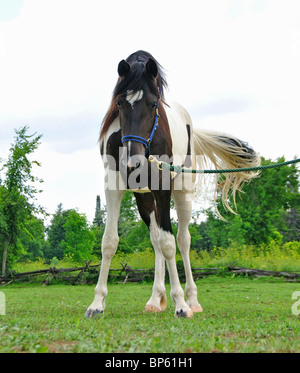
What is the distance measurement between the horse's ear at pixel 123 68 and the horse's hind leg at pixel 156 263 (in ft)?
7.58

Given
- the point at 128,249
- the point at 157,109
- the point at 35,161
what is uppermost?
the point at 35,161

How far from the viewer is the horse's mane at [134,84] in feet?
15.0

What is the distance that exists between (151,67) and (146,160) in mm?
1274

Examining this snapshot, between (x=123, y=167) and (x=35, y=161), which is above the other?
(x=35, y=161)

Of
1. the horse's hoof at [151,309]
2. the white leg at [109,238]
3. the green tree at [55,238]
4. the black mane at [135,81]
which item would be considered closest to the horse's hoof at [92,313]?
the white leg at [109,238]

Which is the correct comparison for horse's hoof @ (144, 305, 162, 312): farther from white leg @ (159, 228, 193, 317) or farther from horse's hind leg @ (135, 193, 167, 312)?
white leg @ (159, 228, 193, 317)

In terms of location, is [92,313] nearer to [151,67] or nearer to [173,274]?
[173,274]

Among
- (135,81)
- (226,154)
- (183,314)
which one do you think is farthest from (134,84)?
(226,154)

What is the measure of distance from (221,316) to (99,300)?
1554 mm

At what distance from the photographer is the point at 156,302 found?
220 inches

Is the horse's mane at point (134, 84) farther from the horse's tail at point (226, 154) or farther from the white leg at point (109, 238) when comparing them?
the horse's tail at point (226, 154)

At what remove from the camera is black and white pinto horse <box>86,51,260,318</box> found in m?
4.42

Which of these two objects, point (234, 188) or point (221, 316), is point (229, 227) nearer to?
point (234, 188)
